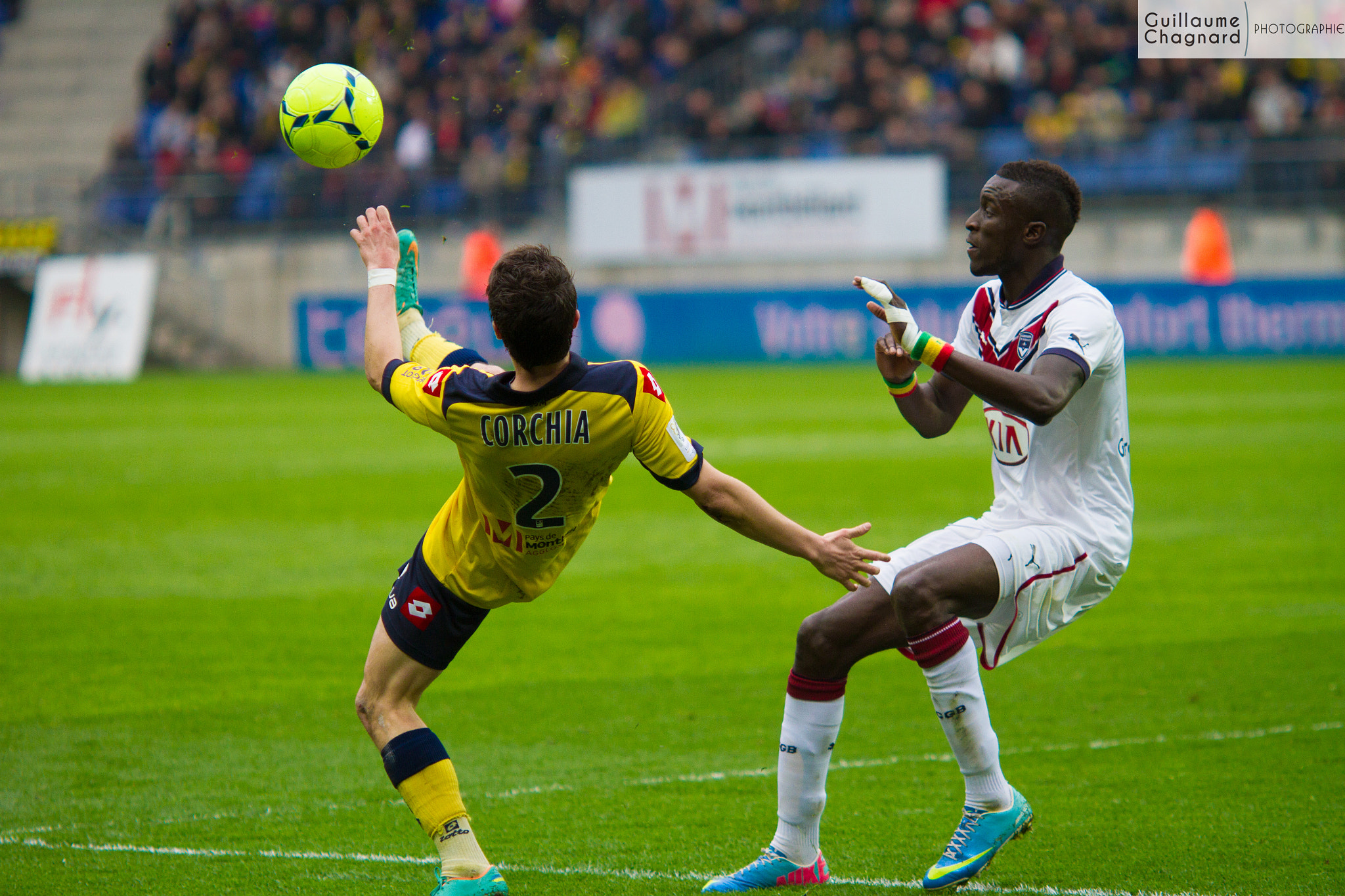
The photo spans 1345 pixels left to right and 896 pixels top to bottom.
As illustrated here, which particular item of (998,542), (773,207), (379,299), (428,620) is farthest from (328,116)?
(773,207)

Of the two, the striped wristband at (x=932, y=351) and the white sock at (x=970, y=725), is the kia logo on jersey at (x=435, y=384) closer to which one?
the striped wristband at (x=932, y=351)

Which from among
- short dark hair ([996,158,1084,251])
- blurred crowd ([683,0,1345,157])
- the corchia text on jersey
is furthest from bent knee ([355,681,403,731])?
blurred crowd ([683,0,1345,157])

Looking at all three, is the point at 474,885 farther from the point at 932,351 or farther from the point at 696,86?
the point at 696,86

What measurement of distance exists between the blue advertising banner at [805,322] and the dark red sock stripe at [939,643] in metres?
18.8

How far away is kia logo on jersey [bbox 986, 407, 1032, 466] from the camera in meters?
4.77

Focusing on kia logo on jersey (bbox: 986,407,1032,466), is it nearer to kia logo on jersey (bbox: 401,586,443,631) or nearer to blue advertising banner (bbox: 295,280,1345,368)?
kia logo on jersey (bbox: 401,586,443,631)

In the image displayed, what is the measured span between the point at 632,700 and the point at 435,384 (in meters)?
3.00

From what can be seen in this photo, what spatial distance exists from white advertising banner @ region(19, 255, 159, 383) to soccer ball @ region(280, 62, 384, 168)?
932 inches

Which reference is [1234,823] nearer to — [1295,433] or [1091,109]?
[1295,433]

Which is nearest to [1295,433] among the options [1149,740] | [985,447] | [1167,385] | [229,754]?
[985,447]

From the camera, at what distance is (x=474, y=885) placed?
13.9 ft

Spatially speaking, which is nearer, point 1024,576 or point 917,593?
point 917,593

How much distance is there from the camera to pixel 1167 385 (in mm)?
20688

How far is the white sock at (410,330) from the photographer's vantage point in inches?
181
